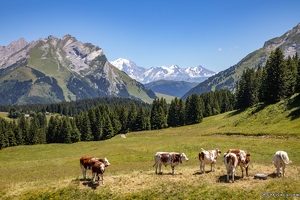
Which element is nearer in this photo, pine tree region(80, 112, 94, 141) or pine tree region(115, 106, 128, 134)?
pine tree region(80, 112, 94, 141)

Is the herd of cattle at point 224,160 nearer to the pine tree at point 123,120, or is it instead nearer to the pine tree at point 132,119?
the pine tree at point 132,119

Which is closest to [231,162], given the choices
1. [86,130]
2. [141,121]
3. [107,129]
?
[107,129]

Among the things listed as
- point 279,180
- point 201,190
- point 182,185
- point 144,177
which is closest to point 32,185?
point 144,177

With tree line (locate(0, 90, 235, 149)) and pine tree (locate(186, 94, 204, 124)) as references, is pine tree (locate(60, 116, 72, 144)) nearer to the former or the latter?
tree line (locate(0, 90, 235, 149))

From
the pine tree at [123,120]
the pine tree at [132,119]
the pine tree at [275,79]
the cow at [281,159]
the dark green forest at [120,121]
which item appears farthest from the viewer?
the pine tree at [123,120]

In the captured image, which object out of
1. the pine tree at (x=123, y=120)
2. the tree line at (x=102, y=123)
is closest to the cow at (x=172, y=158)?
the tree line at (x=102, y=123)

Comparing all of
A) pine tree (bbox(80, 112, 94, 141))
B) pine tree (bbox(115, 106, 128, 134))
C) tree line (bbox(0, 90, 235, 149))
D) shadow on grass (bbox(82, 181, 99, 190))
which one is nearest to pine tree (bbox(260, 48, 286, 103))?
tree line (bbox(0, 90, 235, 149))

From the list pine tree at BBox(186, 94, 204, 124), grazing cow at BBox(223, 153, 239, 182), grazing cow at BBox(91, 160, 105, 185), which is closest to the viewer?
grazing cow at BBox(223, 153, 239, 182)

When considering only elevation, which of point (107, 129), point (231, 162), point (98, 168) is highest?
point (231, 162)

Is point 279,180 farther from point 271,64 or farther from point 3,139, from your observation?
point 3,139

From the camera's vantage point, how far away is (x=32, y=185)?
26234 millimetres

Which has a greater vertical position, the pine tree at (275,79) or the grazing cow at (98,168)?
the pine tree at (275,79)

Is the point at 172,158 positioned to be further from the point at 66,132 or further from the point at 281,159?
the point at 66,132

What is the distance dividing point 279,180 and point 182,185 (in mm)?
8278
